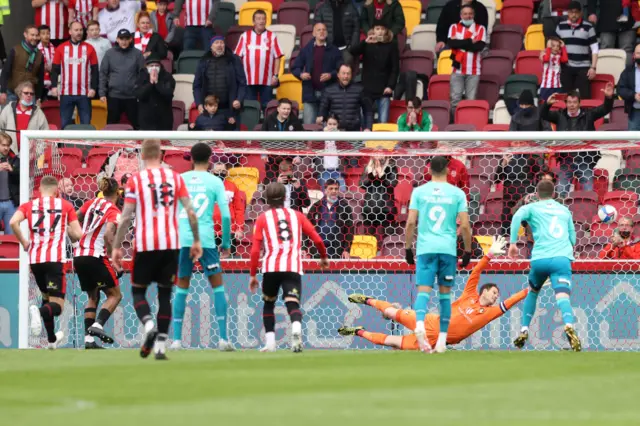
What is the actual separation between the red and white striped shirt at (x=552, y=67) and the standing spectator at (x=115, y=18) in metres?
6.86

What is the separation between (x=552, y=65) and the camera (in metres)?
18.2

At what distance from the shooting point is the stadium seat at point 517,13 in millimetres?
20250

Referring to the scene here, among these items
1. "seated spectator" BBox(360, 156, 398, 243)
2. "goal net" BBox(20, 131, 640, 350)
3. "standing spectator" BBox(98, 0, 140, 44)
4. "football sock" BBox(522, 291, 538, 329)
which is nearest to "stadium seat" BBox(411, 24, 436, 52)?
"standing spectator" BBox(98, 0, 140, 44)

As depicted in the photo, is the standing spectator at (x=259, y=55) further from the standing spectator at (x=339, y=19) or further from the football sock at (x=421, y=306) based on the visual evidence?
the football sock at (x=421, y=306)

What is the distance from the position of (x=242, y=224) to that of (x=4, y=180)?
145 inches

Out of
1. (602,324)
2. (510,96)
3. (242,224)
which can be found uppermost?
(510,96)

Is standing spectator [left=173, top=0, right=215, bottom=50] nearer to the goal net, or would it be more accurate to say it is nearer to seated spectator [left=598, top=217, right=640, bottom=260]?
the goal net

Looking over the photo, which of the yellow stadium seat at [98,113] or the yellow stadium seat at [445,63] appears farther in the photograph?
the yellow stadium seat at [98,113]

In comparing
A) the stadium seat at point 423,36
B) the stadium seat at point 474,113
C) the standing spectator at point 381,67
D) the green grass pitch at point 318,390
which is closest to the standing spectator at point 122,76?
the standing spectator at point 381,67

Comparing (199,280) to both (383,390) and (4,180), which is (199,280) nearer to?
(4,180)

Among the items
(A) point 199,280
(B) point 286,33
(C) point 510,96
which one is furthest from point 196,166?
(B) point 286,33

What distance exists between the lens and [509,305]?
1291cm

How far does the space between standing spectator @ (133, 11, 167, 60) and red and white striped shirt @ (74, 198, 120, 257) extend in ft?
19.5

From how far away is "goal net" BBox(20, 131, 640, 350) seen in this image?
569 inches
